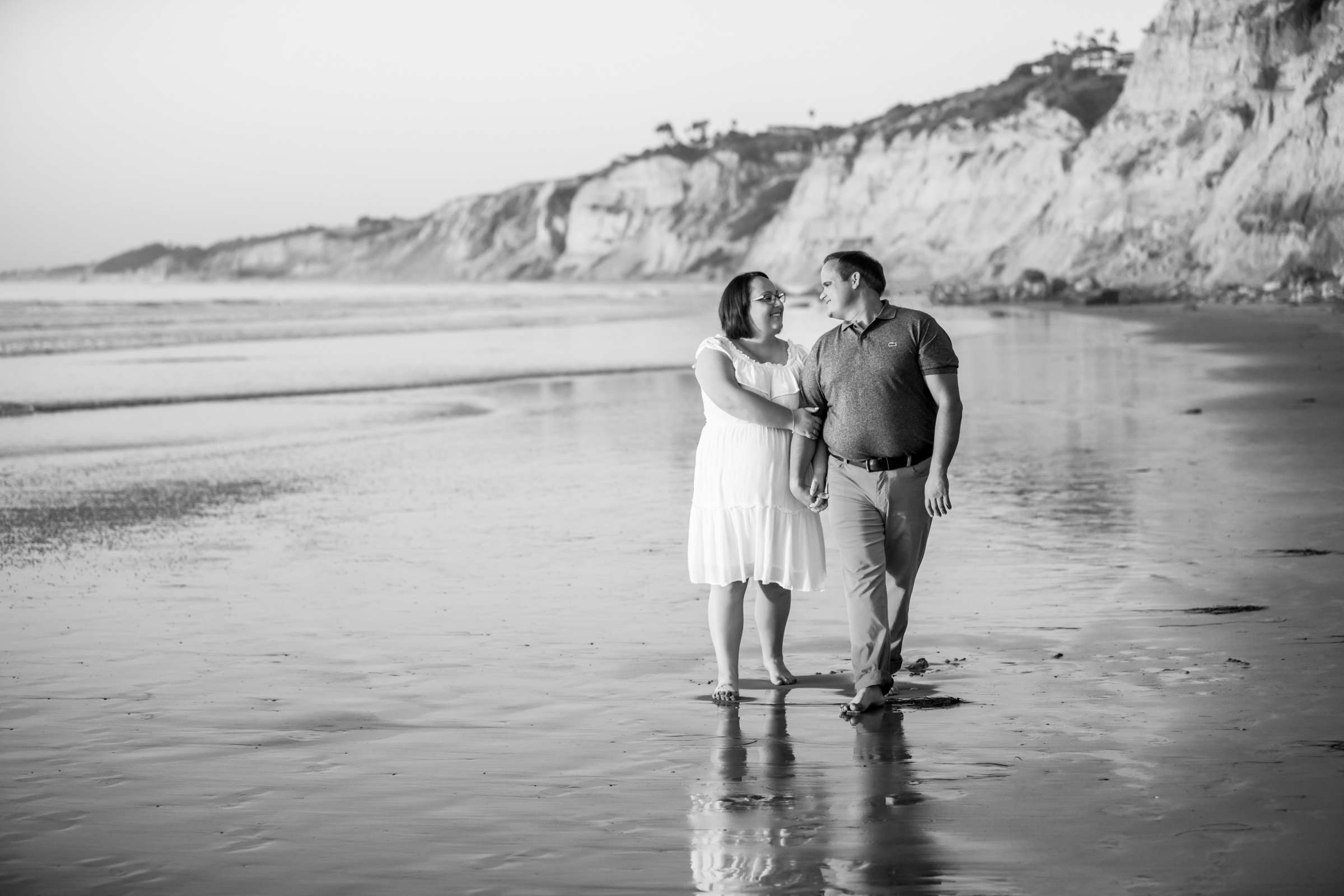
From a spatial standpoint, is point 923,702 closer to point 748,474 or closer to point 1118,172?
point 748,474

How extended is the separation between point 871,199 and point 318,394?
90.7 m

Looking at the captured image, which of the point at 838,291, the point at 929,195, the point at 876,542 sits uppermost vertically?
the point at 929,195

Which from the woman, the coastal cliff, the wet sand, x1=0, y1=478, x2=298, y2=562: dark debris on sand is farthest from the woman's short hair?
the coastal cliff

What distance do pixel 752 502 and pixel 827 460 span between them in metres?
0.34

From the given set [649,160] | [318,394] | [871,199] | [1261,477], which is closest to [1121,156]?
[871,199]

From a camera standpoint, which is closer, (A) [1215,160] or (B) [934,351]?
(B) [934,351]

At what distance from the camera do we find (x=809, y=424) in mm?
5980

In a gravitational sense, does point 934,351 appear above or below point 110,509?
above

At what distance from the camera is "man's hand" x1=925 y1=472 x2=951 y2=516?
572cm

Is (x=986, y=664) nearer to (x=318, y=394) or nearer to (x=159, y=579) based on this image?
(x=159, y=579)

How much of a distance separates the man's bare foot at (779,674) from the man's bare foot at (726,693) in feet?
0.90

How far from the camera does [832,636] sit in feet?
23.3

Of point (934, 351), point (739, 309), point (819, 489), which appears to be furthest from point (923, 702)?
point (739, 309)

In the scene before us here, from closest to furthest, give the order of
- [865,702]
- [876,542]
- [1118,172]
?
[865,702]
[876,542]
[1118,172]
